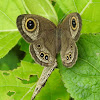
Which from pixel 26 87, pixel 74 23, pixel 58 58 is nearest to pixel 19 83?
pixel 26 87

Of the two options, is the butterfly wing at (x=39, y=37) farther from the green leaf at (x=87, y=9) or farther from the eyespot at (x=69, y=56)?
the green leaf at (x=87, y=9)

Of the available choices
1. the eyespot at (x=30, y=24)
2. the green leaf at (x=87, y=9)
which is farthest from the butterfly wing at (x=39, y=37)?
the green leaf at (x=87, y=9)

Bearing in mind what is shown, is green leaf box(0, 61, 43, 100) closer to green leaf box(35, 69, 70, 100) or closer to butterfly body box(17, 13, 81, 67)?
green leaf box(35, 69, 70, 100)

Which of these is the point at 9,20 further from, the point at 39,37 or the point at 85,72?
the point at 85,72

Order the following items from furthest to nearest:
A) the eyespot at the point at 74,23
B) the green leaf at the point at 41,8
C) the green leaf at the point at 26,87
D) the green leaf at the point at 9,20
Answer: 1. the green leaf at the point at 26,87
2. the green leaf at the point at 9,20
3. the green leaf at the point at 41,8
4. the eyespot at the point at 74,23

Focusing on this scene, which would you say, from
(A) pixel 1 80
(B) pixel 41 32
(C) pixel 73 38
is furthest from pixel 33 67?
(C) pixel 73 38

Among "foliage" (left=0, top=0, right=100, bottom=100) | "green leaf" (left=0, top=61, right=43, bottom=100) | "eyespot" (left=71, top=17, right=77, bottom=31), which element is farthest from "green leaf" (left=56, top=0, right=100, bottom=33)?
"green leaf" (left=0, top=61, right=43, bottom=100)

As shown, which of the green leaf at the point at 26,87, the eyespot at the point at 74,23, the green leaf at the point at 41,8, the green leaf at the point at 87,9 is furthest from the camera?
the green leaf at the point at 26,87
